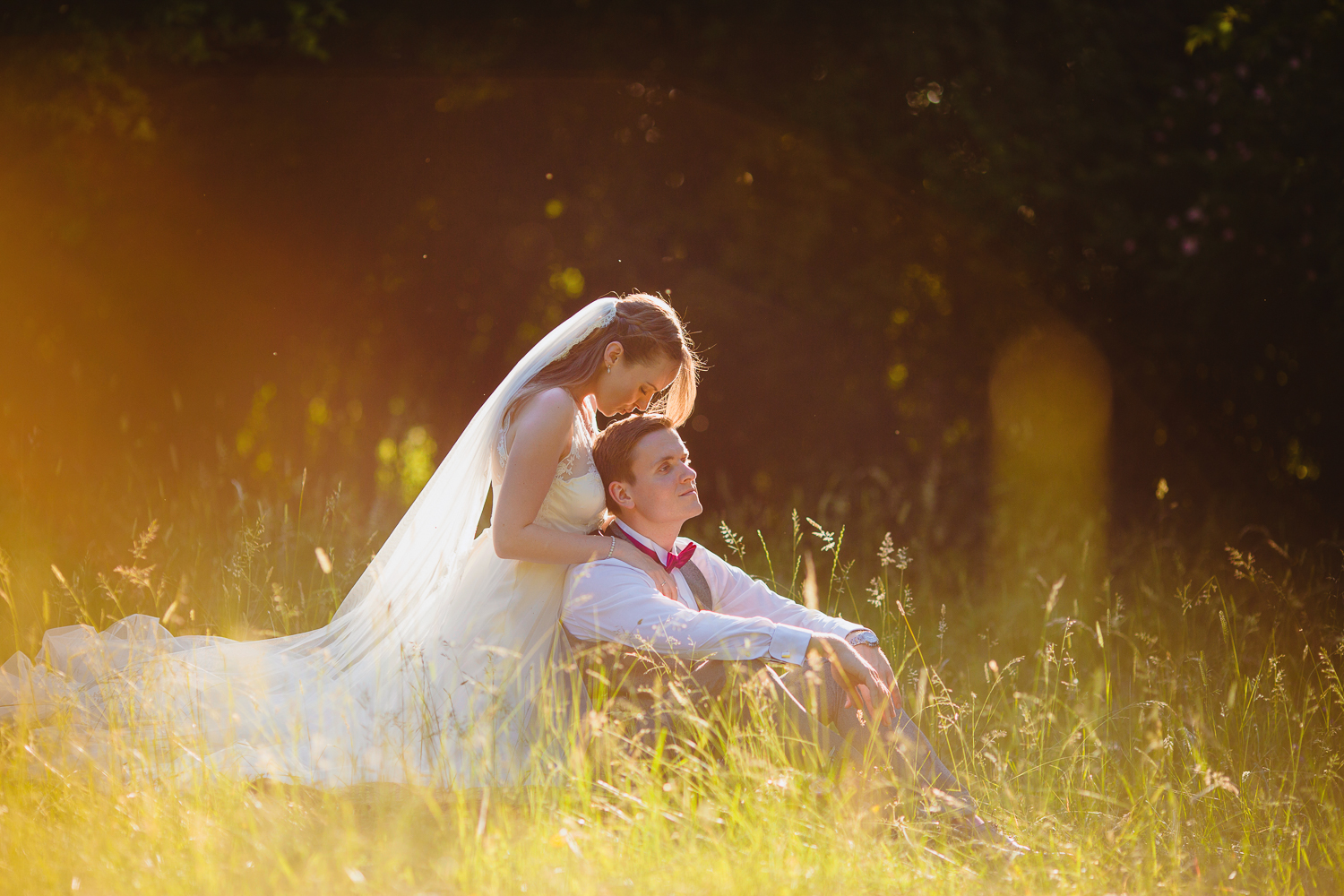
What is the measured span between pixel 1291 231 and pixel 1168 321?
74 centimetres

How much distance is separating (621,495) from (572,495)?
0.55 ft

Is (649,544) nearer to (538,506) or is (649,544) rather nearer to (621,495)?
(621,495)

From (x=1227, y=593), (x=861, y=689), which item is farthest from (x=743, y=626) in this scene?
(x=1227, y=593)

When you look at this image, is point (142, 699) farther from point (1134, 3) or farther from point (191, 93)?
point (1134, 3)

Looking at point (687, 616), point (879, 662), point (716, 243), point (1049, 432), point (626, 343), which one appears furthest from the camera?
point (716, 243)

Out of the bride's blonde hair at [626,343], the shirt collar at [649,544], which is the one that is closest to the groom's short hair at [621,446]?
the shirt collar at [649,544]

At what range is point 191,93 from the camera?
621 cm

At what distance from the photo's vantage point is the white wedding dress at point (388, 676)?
117 inches

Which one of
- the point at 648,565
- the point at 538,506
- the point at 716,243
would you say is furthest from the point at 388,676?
the point at 716,243

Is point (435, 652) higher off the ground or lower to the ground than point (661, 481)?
lower

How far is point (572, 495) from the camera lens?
3.50m

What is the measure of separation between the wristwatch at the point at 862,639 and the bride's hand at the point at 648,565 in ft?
1.84

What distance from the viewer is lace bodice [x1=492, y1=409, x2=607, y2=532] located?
3496 mm

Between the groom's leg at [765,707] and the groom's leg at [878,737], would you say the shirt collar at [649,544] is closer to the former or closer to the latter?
the groom's leg at [765,707]
